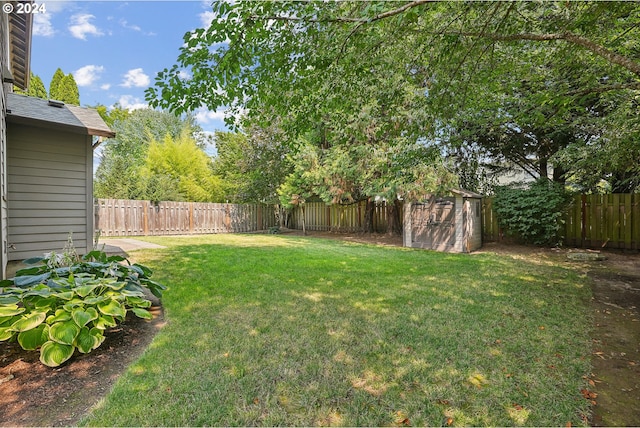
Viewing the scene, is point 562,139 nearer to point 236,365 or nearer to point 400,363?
point 400,363

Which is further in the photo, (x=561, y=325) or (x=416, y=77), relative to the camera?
(x=416, y=77)

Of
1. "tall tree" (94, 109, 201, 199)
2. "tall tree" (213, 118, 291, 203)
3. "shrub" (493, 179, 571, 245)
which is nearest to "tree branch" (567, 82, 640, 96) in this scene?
"shrub" (493, 179, 571, 245)

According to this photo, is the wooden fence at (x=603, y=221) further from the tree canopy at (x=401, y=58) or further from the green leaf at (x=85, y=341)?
the green leaf at (x=85, y=341)

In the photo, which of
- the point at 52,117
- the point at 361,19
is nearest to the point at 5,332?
the point at 361,19

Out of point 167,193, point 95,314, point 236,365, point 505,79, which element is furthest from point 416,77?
point 167,193

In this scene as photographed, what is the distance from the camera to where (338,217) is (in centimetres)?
1398

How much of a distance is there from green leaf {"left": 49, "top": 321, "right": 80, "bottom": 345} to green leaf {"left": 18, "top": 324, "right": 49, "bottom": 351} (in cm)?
11

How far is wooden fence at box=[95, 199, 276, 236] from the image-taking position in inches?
452

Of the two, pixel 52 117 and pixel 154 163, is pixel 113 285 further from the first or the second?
pixel 154 163

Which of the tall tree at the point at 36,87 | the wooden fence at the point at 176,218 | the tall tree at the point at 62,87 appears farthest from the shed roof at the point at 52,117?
the tall tree at the point at 62,87

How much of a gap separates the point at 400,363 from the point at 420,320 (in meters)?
0.98

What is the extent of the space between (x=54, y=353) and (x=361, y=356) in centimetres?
219

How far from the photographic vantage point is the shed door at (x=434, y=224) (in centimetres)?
858

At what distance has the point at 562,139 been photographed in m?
8.98
